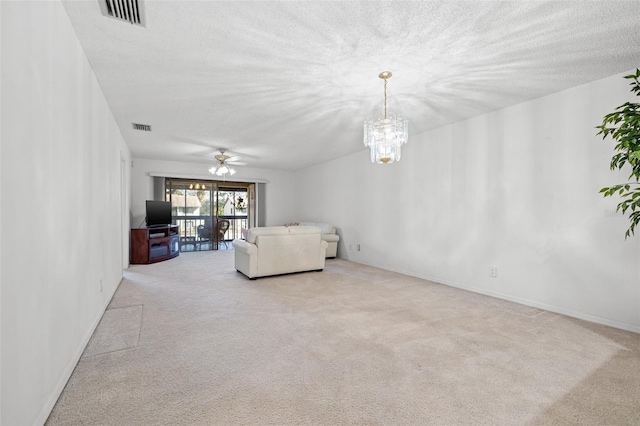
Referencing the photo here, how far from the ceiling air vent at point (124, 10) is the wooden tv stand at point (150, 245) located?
188 inches

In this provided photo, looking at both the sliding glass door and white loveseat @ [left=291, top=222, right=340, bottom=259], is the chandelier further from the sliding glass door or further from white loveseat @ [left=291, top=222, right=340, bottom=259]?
the sliding glass door

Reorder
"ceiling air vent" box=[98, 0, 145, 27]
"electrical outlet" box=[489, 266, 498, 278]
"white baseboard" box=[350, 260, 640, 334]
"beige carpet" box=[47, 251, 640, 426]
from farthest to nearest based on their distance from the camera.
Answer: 1. "electrical outlet" box=[489, 266, 498, 278]
2. "white baseboard" box=[350, 260, 640, 334]
3. "ceiling air vent" box=[98, 0, 145, 27]
4. "beige carpet" box=[47, 251, 640, 426]

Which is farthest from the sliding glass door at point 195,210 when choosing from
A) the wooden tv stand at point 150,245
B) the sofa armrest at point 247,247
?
the sofa armrest at point 247,247

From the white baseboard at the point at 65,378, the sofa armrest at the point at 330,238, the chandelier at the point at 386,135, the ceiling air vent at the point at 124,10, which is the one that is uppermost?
the ceiling air vent at the point at 124,10

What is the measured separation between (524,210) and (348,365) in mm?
2863

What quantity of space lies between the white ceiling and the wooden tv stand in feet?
9.28

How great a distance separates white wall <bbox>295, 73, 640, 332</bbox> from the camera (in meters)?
2.89

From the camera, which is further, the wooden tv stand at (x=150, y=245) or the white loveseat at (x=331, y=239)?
the white loveseat at (x=331, y=239)

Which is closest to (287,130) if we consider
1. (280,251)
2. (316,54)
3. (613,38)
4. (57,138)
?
(280,251)

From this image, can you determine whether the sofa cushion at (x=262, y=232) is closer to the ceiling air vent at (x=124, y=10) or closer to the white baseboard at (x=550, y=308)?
the white baseboard at (x=550, y=308)

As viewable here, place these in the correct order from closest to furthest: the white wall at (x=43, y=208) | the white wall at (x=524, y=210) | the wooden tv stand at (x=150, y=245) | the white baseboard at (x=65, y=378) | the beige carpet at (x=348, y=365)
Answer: the white wall at (x=43, y=208) < the white baseboard at (x=65, y=378) < the beige carpet at (x=348, y=365) < the white wall at (x=524, y=210) < the wooden tv stand at (x=150, y=245)

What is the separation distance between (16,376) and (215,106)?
126 inches

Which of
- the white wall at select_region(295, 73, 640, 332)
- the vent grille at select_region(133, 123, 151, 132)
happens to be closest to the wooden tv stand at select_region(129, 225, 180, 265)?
the vent grille at select_region(133, 123, 151, 132)

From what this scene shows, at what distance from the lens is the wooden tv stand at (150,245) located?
594 cm
